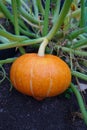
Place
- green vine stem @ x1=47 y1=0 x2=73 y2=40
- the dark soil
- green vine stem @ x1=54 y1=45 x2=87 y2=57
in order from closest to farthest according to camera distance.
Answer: green vine stem @ x1=47 y1=0 x2=73 y2=40 → the dark soil → green vine stem @ x1=54 y1=45 x2=87 y2=57

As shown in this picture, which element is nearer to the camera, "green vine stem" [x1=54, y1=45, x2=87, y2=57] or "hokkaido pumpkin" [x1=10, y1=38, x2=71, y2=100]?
"hokkaido pumpkin" [x1=10, y1=38, x2=71, y2=100]

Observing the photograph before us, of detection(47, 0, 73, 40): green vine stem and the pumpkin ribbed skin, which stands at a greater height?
detection(47, 0, 73, 40): green vine stem

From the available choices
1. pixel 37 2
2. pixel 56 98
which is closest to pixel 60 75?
pixel 56 98

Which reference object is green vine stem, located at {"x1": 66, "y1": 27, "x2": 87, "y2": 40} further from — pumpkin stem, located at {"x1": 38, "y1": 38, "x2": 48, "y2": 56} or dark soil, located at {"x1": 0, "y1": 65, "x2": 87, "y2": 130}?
dark soil, located at {"x1": 0, "y1": 65, "x2": 87, "y2": 130}

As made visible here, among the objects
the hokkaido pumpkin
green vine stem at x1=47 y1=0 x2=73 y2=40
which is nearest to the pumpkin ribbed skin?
the hokkaido pumpkin

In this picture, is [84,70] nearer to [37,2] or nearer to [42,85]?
[42,85]

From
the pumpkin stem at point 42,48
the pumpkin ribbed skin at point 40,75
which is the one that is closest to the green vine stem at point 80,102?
the pumpkin ribbed skin at point 40,75

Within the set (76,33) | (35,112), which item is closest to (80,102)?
(35,112)
